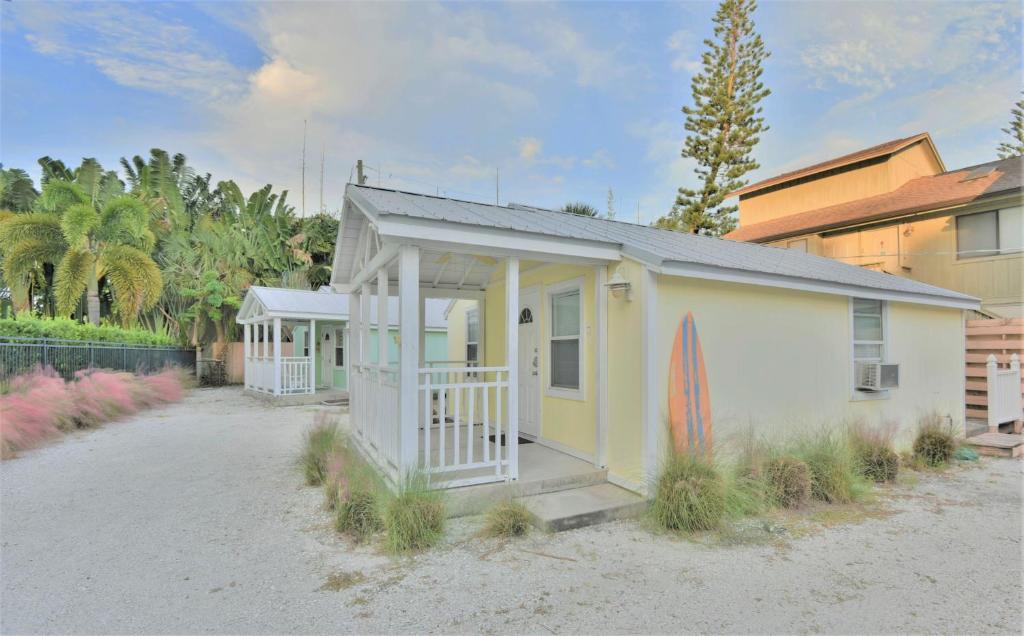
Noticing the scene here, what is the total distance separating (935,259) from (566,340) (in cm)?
1235

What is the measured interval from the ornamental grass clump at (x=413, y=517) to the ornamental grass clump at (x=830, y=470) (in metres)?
3.91

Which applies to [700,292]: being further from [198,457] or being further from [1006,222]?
[1006,222]

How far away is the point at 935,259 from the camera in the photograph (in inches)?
503

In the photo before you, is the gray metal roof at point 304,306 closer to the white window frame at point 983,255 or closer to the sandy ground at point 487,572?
the sandy ground at point 487,572

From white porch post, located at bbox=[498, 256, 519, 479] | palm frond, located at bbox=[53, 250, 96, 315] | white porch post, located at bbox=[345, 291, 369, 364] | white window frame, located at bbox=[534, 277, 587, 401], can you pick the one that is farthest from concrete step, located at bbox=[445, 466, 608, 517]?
palm frond, located at bbox=[53, 250, 96, 315]

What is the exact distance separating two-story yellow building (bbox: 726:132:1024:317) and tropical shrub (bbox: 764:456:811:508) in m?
10.5

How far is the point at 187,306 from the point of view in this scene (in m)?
20.0

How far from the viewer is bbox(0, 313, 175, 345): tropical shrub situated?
386 inches

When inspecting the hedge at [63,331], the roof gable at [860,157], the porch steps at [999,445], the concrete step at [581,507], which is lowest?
the porch steps at [999,445]

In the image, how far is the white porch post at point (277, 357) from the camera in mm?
Result: 13953

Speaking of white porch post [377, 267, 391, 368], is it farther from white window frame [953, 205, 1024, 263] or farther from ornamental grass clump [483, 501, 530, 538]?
white window frame [953, 205, 1024, 263]

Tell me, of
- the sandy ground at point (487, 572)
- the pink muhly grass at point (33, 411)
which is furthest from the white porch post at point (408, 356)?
the pink muhly grass at point (33, 411)

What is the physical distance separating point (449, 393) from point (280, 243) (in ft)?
49.7

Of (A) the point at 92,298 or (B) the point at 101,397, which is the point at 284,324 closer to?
(A) the point at 92,298
